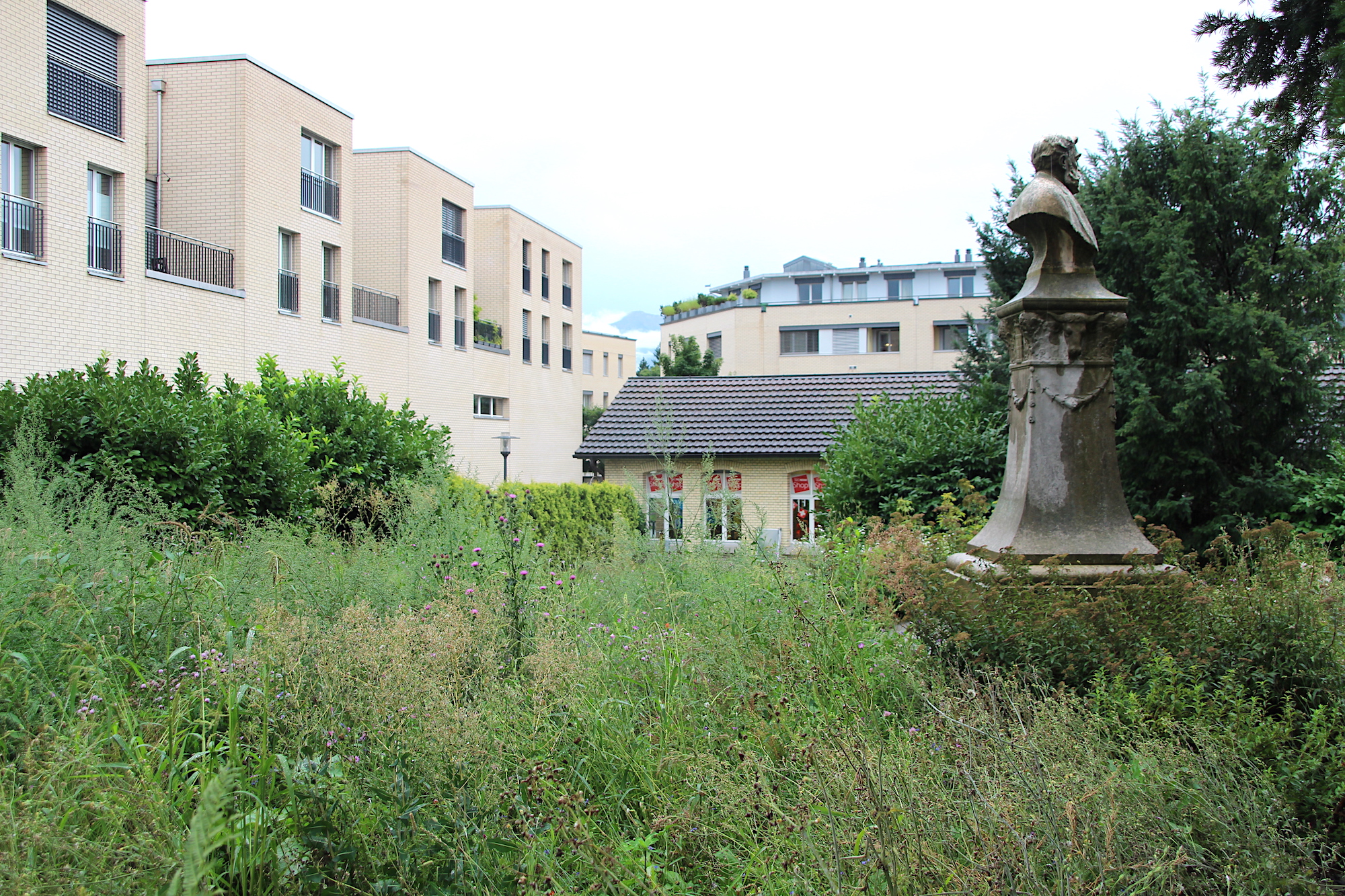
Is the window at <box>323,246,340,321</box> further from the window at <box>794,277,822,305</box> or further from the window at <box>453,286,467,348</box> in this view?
the window at <box>794,277,822,305</box>

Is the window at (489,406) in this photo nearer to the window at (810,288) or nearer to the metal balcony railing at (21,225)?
the metal balcony railing at (21,225)

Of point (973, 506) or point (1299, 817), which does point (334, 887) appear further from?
point (973, 506)

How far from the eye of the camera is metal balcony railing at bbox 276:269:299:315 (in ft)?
67.1

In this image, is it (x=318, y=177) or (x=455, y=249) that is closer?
(x=318, y=177)

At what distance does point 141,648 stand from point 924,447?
9470 mm

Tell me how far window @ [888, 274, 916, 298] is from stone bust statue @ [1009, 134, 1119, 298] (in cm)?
4850

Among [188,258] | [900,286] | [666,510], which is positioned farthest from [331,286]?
[900,286]

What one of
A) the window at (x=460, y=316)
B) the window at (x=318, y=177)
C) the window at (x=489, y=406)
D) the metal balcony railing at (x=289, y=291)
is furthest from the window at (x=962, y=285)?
the metal balcony railing at (x=289, y=291)

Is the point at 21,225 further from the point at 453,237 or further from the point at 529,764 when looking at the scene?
the point at 529,764

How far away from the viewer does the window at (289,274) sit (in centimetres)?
2047

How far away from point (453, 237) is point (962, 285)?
34222 millimetres

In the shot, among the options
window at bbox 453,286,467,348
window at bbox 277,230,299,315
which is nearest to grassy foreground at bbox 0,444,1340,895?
window at bbox 277,230,299,315

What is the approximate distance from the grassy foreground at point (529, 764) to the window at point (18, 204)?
1297cm

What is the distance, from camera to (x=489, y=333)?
32.8 meters
